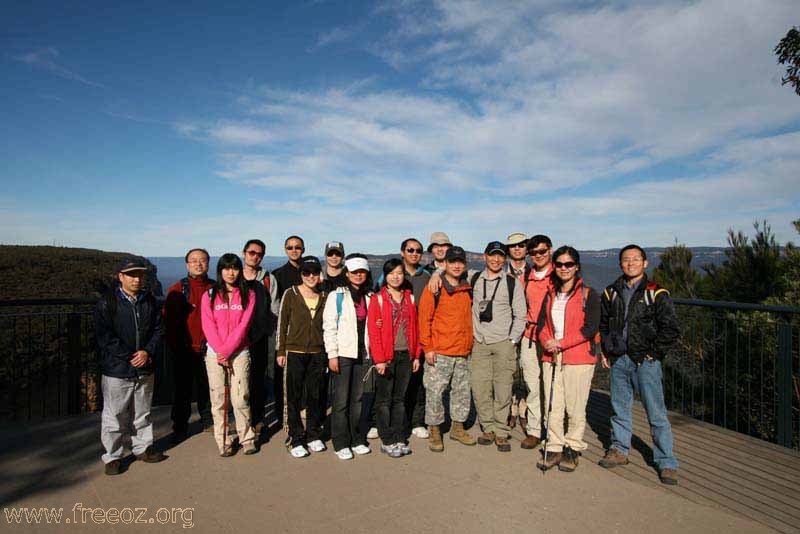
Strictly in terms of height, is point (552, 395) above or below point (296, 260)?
below

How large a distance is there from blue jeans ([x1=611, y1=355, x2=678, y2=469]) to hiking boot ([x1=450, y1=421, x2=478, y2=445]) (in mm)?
1321

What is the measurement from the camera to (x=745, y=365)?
309 inches

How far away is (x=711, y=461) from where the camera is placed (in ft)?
13.3

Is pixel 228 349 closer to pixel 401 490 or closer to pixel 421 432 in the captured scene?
pixel 401 490

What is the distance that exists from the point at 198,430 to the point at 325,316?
2014mm

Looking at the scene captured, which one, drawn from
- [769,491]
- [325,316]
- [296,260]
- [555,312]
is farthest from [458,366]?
[769,491]

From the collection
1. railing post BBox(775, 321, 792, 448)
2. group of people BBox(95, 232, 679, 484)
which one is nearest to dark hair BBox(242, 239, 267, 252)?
group of people BBox(95, 232, 679, 484)

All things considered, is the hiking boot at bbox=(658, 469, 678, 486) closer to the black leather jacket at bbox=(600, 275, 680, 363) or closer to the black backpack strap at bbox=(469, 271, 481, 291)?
the black leather jacket at bbox=(600, 275, 680, 363)

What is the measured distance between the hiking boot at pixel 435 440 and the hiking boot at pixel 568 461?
3.59 feet

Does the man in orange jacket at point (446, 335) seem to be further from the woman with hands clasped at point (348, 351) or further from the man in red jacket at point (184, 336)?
the man in red jacket at point (184, 336)

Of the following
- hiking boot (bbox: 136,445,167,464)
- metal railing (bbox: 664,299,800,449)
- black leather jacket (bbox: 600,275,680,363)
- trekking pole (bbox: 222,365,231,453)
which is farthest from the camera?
metal railing (bbox: 664,299,800,449)

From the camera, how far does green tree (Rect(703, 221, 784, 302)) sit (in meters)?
7.83

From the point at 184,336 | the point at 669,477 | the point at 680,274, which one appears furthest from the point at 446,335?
the point at 680,274

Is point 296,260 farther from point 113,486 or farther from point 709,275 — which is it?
point 709,275
